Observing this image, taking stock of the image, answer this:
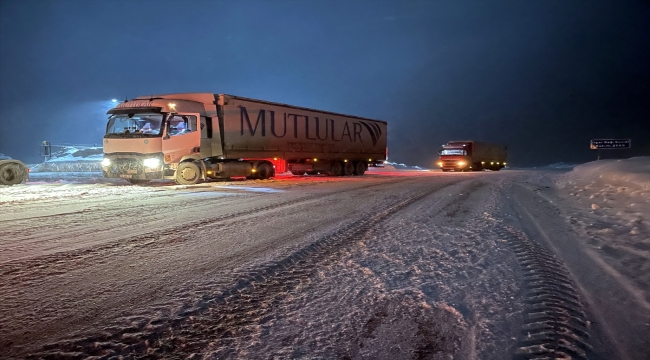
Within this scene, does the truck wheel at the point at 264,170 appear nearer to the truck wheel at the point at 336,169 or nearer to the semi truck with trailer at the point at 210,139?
the semi truck with trailer at the point at 210,139

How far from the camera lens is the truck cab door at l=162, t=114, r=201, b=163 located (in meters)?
15.6

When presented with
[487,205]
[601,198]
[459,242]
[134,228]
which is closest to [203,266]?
[134,228]

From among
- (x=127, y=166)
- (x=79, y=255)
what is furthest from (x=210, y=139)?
(x=79, y=255)

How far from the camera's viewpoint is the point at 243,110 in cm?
1795

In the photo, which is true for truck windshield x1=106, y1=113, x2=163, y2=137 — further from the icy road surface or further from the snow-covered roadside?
the snow-covered roadside

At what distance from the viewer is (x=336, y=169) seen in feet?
78.4

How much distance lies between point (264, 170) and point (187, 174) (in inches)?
164

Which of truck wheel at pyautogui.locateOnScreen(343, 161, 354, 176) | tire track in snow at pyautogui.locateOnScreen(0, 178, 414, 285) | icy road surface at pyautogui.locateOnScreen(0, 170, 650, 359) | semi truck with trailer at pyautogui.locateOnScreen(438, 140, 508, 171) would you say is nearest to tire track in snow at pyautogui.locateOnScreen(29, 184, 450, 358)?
icy road surface at pyautogui.locateOnScreen(0, 170, 650, 359)

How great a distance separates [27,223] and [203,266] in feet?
15.2

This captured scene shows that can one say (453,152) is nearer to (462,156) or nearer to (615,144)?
(462,156)

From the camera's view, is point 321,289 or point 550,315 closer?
point 550,315

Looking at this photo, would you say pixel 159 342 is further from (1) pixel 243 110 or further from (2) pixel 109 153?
(1) pixel 243 110

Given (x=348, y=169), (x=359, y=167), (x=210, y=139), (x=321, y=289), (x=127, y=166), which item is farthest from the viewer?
(x=359, y=167)

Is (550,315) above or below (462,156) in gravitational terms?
below
